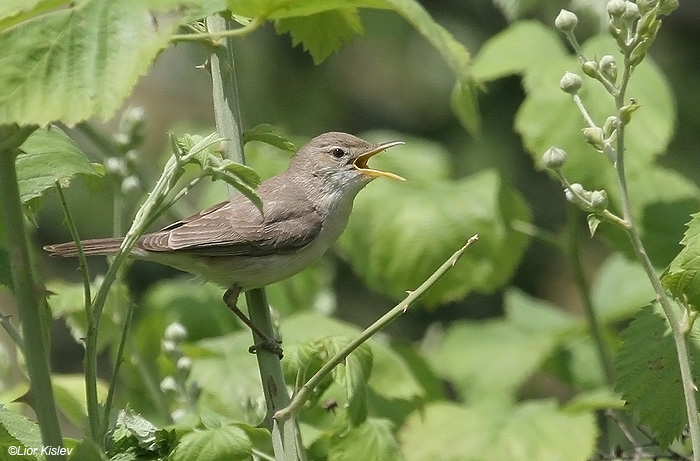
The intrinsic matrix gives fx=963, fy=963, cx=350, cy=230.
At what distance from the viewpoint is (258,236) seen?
3.07m

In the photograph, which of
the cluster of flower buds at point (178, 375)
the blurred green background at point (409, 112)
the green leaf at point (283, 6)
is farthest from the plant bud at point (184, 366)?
the blurred green background at point (409, 112)

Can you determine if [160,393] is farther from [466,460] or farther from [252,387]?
[466,460]

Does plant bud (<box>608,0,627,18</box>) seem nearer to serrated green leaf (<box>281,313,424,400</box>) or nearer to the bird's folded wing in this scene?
serrated green leaf (<box>281,313,424,400</box>)

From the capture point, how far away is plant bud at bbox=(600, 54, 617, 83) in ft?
6.40

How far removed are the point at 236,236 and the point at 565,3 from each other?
232cm

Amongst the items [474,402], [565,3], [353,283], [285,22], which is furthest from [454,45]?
[353,283]

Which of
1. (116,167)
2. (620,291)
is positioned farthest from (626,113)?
(620,291)

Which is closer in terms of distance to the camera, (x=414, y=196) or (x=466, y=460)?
(x=466, y=460)

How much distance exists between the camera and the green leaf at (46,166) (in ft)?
6.10

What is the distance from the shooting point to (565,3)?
4543mm

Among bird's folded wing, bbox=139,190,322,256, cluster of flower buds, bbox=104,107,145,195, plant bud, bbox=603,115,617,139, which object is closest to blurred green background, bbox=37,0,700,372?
cluster of flower buds, bbox=104,107,145,195

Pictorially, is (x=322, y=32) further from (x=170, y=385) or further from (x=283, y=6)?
(x=170, y=385)

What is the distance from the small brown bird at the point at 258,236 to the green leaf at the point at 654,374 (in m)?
0.98

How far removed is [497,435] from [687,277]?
1275 mm
